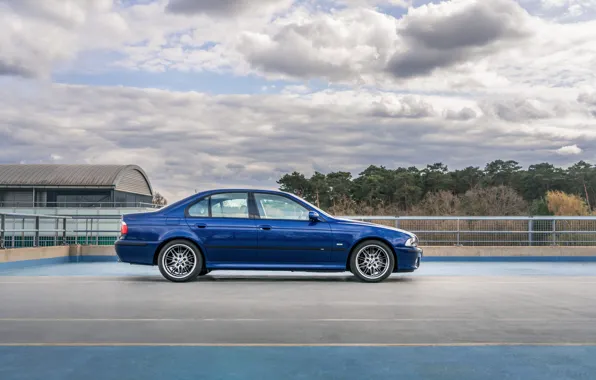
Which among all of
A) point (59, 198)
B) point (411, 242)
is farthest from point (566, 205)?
point (59, 198)

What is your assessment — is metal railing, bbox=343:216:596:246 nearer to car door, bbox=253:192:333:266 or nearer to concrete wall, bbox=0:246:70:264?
concrete wall, bbox=0:246:70:264

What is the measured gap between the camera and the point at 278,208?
13750 mm

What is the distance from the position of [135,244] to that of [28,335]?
6.14m

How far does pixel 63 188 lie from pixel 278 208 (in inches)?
1874

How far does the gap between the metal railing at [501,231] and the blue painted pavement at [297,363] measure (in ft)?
54.3

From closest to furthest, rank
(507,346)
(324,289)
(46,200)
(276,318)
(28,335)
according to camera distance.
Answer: (507,346) < (28,335) < (276,318) < (324,289) < (46,200)

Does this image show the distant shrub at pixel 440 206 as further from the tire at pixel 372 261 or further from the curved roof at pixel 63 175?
the curved roof at pixel 63 175

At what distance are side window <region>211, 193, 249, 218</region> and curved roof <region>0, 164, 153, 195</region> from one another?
45.0m

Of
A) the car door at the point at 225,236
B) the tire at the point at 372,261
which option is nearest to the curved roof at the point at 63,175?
the car door at the point at 225,236

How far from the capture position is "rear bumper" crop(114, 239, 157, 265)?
44.2 feet

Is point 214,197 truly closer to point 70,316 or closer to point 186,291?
point 186,291

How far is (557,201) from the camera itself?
104ft

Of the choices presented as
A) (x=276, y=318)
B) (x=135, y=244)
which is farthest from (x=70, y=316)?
(x=135, y=244)

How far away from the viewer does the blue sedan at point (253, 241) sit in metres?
13.5
